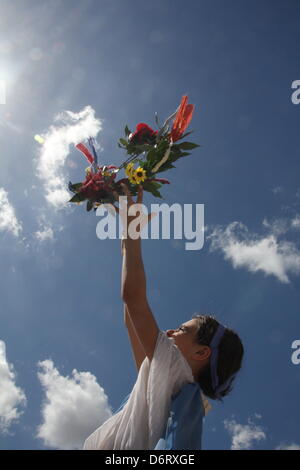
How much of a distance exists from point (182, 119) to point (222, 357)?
2824 mm

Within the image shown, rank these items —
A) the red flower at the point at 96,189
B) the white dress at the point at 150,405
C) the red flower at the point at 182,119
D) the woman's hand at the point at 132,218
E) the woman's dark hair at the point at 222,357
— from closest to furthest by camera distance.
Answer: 1. the white dress at the point at 150,405
2. the woman's hand at the point at 132,218
3. the woman's dark hair at the point at 222,357
4. the red flower at the point at 96,189
5. the red flower at the point at 182,119

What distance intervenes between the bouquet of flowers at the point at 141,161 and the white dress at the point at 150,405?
6.34ft

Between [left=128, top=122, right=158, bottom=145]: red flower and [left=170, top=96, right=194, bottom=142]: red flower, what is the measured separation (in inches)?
11.1

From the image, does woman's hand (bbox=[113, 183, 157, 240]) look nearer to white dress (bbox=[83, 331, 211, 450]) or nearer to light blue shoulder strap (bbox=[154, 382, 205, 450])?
white dress (bbox=[83, 331, 211, 450])

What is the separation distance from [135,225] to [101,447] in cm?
173

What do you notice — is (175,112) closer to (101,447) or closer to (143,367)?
(143,367)

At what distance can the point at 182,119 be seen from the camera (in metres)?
4.41

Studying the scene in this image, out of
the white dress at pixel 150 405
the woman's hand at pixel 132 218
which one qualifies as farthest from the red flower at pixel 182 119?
the white dress at pixel 150 405

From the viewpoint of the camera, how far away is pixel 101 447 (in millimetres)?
2729

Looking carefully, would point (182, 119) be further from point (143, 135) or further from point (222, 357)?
point (222, 357)

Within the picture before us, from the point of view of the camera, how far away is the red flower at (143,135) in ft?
14.9

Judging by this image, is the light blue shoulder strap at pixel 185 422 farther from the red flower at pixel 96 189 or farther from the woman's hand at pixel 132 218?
the red flower at pixel 96 189

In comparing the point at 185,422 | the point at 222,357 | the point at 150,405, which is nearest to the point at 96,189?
the point at 222,357

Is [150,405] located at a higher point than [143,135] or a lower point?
lower
